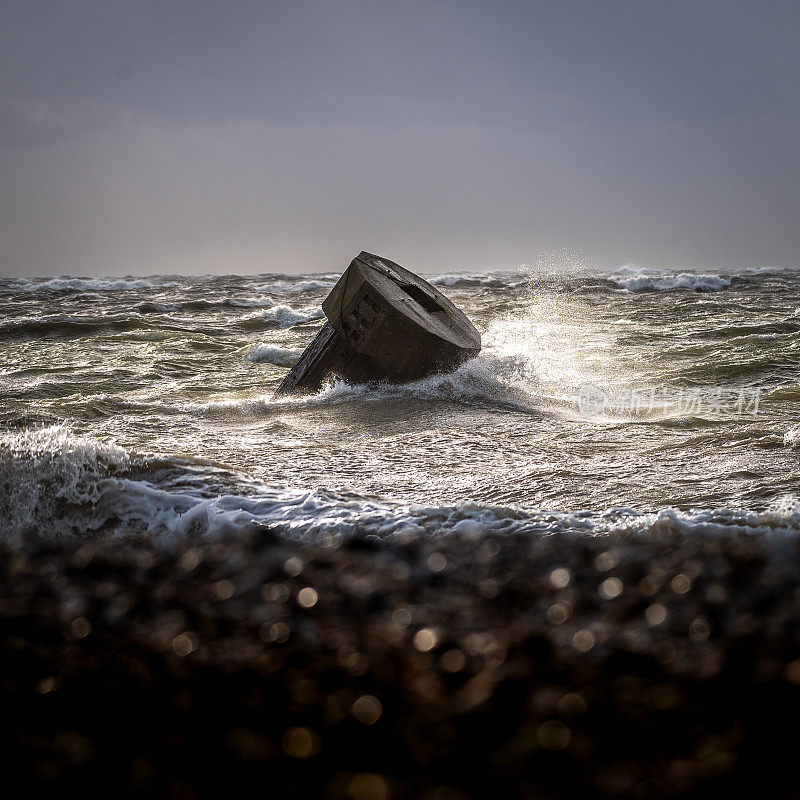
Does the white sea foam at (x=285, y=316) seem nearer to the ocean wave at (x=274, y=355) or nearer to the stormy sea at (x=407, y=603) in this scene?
the ocean wave at (x=274, y=355)

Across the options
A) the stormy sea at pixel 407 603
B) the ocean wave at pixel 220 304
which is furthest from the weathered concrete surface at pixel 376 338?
the ocean wave at pixel 220 304

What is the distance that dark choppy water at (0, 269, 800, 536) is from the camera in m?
3.68

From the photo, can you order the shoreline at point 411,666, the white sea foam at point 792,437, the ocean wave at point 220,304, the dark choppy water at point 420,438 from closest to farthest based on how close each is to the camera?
the shoreline at point 411,666, the dark choppy water at point 420,438, the white sea foam at point 792,437, the ocean wave at point 220,304

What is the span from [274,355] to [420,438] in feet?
23.5

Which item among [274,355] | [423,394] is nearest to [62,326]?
[274,355]

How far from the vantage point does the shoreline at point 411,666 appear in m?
1.82

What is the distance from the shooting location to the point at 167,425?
644 centimetres

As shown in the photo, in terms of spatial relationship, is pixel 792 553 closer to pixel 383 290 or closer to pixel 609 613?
pixel 609 613

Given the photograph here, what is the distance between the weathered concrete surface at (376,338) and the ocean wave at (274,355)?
139 inches

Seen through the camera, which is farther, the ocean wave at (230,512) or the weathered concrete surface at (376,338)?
the weathered concrete surface at (376,338)

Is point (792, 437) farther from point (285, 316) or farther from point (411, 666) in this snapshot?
point (285, 316)

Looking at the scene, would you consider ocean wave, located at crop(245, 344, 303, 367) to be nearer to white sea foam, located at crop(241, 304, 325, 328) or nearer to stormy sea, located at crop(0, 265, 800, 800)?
white sea foam, located at crop(241, 304, 325, 328)

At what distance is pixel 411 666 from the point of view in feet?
7.44

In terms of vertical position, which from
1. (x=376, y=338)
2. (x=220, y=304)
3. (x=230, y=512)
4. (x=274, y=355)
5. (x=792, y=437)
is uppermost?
(x=220, y=304)
